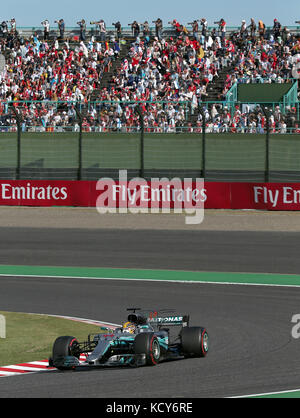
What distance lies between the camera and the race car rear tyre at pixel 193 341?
32.9 ft

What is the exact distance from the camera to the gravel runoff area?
26.2 m

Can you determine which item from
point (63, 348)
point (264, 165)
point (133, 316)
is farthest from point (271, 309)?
point (264, 165)

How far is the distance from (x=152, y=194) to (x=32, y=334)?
16.5 meters

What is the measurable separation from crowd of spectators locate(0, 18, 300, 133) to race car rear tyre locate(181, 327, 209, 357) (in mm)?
22328

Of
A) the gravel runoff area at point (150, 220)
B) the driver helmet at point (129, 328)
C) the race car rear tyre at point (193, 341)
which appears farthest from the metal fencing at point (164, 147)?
the driver helmet at point (129, 328)

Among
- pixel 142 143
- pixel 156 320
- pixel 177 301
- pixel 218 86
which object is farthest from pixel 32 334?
pixel 218 86

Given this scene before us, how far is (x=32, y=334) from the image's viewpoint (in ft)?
39.7

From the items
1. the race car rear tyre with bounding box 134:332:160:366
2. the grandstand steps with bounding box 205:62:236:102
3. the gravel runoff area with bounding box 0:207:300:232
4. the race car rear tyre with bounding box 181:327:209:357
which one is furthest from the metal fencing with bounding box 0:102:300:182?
the race car rear tyre with bounding box 134:332:160:366

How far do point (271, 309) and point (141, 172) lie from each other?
55.8ft

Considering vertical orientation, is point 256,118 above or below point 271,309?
above

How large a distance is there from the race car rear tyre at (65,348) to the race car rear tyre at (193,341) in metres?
1.30
